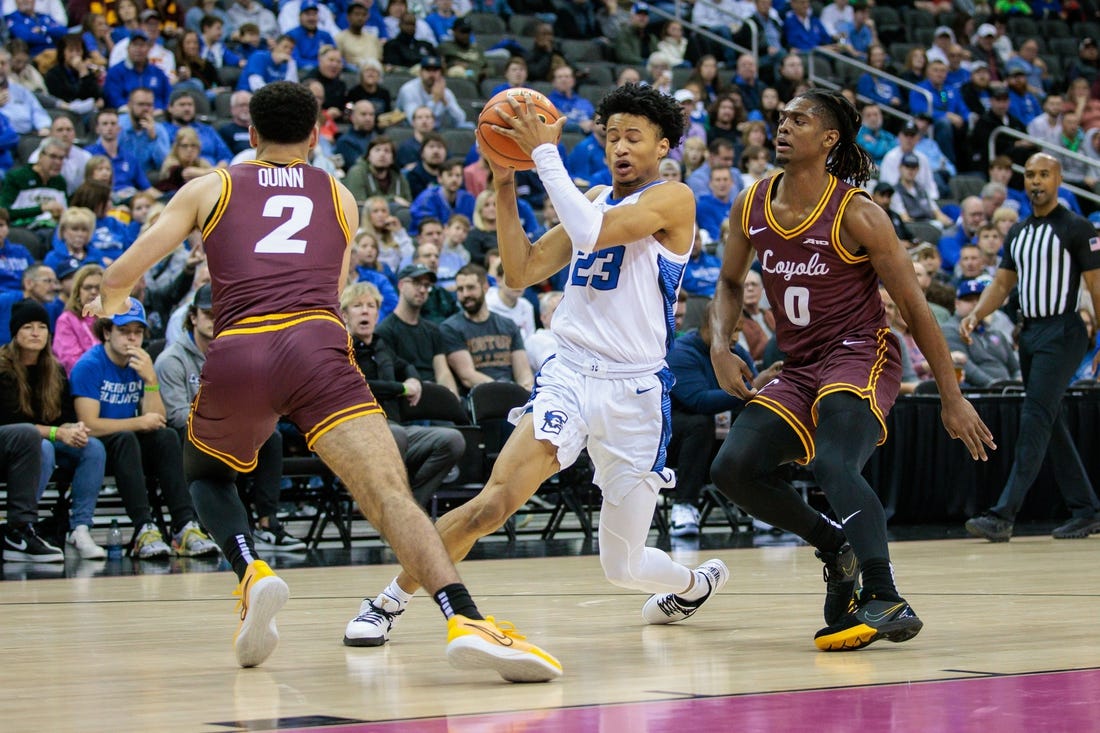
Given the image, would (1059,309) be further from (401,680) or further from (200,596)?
(401,680)

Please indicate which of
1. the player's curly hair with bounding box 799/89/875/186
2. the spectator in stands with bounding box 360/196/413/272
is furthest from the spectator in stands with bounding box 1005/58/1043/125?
the player's curly hair with bounding box 799/89/875/186

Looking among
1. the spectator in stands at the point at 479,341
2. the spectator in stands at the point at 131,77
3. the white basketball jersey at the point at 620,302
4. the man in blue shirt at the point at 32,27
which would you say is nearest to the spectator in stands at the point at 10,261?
the spectator in stands at the point at 131,77

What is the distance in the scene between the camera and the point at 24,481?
28.0ft

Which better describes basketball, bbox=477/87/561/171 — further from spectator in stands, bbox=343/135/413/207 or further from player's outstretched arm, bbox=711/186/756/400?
spectator in stands, bbox=343/135/413/207

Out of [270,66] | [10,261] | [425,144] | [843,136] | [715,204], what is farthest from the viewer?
[270,66]

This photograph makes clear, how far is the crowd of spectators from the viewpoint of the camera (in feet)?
31.7

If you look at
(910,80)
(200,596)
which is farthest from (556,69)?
(200,596)

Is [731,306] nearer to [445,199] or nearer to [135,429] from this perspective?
[135,429]

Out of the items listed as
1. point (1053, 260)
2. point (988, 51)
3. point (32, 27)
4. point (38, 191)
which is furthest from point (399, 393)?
point (988, 51)

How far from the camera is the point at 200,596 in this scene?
267 inches

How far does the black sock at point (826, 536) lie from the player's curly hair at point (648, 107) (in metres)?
1.42

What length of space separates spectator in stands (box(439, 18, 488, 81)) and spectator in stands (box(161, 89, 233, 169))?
368 cm

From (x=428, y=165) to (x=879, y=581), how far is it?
31.3 ft

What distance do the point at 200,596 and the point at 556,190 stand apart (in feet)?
10.2
